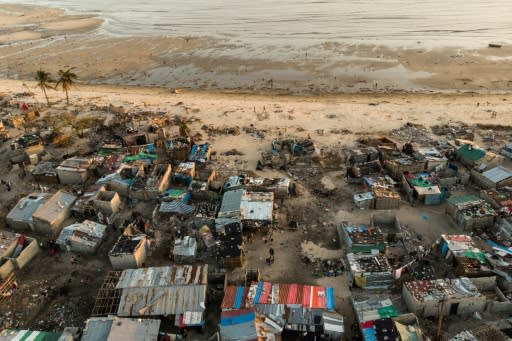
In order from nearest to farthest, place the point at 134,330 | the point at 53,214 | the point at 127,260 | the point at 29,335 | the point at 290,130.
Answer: the point at 134,330
the point at 29,335
the point at 127,260
the point at 53,214
the point at 290,130

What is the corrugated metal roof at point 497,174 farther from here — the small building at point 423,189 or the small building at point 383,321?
the small building at point 383,321


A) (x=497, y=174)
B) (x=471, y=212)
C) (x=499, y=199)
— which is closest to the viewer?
(x=471, y=212)

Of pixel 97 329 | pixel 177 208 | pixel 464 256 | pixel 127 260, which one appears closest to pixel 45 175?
pixel 177 208

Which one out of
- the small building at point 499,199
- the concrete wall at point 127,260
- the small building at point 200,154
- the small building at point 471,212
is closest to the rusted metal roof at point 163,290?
the concrete wall at point 127,260

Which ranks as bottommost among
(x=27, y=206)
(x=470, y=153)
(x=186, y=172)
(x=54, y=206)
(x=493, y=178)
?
(x=27, y=206)

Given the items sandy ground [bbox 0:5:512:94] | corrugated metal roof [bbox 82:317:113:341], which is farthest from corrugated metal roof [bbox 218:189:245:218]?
sandy ground [bbox 0:5:512:94]

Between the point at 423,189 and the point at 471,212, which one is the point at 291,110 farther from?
the point at 471,212
